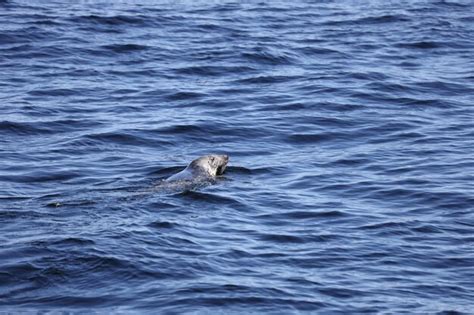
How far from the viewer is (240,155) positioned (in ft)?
61.8

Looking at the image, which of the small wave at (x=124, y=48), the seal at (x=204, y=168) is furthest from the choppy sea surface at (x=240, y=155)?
the seal at (x=204, y=168)

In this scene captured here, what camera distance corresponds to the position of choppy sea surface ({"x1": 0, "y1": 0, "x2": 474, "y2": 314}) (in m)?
12.2

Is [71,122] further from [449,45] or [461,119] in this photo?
[449,45]

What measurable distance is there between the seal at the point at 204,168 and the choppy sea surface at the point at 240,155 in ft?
0.69

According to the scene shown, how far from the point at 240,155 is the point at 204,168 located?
6.11ft

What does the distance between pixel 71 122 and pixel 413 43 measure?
10173mm

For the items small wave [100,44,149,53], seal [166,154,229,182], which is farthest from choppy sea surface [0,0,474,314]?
seal [166,154,229,182]

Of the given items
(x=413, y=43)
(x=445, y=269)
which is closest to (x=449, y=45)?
(x=413, y=43)

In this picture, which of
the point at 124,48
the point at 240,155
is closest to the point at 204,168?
the point at 240,155

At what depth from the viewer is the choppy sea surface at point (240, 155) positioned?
1221 centimetres

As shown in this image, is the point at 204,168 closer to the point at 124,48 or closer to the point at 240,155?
the point at 240,155

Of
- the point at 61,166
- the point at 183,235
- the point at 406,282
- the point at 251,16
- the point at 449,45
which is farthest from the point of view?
the point at 251,16

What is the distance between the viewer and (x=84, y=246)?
511 inches

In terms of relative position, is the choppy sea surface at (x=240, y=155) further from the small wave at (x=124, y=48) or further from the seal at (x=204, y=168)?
the seal at (x=204, y=168)
